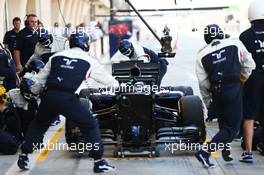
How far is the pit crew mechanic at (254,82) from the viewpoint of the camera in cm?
730

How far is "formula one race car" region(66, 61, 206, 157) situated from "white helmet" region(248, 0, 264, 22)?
1.44 m

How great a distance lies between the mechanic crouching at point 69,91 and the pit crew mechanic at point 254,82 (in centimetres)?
172

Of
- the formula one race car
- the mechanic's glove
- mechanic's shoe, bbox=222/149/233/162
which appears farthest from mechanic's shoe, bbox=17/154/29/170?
the mechanic's glove

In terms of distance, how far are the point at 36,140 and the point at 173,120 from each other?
211 cm

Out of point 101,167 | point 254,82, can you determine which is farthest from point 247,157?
point 101,167

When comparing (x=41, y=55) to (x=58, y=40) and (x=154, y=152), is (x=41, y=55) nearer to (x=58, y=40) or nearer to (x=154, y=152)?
(x=58, y=40)

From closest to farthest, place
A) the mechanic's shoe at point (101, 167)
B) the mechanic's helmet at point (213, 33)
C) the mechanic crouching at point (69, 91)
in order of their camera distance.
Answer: the mechanic crouching at point (69, 91) < the mechanic's shoe at point (101, 167) < the mechanic's helmet at point (213, 33)

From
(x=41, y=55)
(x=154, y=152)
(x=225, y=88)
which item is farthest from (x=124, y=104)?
(x=41, y=55)

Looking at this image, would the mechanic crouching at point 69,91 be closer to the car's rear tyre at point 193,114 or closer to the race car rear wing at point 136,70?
the race car rear wing at point 136,70

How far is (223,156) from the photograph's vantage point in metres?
7.23

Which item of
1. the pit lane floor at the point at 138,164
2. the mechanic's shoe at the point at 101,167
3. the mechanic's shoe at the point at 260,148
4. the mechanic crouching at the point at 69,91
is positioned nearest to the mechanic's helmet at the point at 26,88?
the pit lane floor at the point at 138,164

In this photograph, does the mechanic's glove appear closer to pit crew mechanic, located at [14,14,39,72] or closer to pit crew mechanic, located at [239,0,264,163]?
pit crew mechanic, located at [239,0,264,163]

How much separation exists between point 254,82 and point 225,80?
23.2 inches

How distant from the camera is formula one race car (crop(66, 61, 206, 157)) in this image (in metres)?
7.47
